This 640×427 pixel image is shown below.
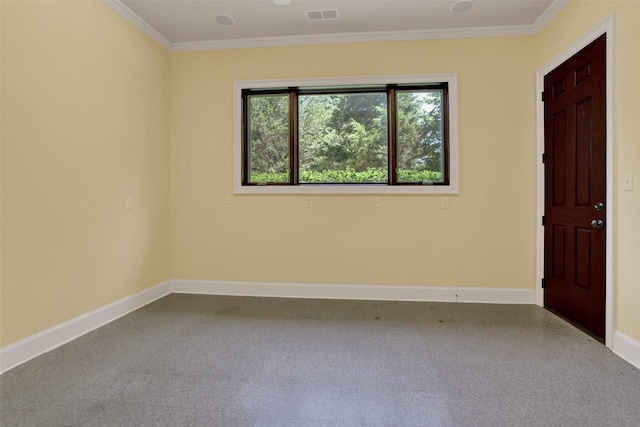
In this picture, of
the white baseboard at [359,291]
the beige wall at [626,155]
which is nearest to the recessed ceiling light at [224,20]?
the white baseboard at [359,291]

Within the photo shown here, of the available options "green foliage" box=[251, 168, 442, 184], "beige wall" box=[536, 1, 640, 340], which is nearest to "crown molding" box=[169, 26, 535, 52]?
"beige wall" box=[536, 1, 640, 340]

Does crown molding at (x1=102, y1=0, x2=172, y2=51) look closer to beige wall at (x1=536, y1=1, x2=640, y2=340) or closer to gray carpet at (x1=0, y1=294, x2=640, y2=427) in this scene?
gray carpet at (x1=0, y1=294, x2=640, y2=427)

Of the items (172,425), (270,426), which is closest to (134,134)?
(172,425)

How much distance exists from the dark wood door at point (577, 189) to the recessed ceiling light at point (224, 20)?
3181 mm

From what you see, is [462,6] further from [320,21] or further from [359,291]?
[359,291]

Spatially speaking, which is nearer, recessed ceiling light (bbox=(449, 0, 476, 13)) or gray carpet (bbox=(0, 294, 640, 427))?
gray carpet (bbox=(0, 294, 640, 427))

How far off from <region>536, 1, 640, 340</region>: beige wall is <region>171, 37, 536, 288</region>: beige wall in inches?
42.6

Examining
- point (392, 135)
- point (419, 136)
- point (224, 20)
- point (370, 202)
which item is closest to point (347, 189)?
point (370, 202)

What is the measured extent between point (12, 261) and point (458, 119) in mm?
→ 3947

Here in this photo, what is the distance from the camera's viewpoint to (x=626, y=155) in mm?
2197

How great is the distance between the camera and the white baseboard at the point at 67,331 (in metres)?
2.08

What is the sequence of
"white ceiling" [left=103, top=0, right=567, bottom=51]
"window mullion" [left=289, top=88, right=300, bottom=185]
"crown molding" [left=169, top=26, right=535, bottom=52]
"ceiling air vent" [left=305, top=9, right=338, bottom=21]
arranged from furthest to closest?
1. "window mullion" [left=289, top=88, right=300, bottom=185]
2. "crown molding" [left=169, top=26, right=535, bottom=52]
3. "ceiling air vent" [left=305, top=9, right=338, bottom=21]
4. "white ceiling" [left=103, top=0, right=567, bottom=51]

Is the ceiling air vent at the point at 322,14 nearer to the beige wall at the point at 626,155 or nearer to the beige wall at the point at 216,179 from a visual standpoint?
the beige wall at the point at 216,179

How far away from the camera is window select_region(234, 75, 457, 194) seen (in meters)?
3.52
